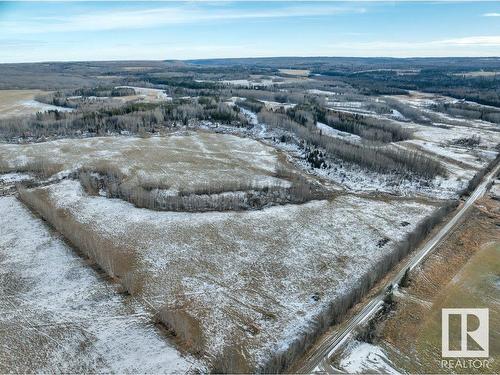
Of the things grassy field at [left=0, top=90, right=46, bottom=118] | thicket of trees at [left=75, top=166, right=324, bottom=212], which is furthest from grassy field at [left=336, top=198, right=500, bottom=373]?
grassy field at [left=0, top=90, right=46, bottom=118]

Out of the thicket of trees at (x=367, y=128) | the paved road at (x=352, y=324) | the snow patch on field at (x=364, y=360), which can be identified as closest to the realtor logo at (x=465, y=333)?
the snow patch on field at (x=364, y=360)

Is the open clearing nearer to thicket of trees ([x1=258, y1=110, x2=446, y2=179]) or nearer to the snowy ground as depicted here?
thicket of trees ([x1=258, y1=110, x2=446, y2=179])

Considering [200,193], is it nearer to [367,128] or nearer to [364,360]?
[364,360]

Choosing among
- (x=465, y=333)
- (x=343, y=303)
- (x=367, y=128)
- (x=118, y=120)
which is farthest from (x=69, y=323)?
(x=367, y=128)

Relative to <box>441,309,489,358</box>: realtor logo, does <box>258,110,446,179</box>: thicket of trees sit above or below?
above

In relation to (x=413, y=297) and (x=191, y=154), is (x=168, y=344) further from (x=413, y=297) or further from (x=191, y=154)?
(x=191, y=154)

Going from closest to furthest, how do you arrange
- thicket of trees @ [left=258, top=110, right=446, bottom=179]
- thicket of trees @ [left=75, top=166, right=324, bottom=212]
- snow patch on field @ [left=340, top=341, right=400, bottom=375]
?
1. snow patch on field @ [left=340, top=341, right=400, bottom=375]
2. thicket of trees @ [left=75, top=166, right=324, bottom=212]
3. thicket of trees @ [left=258, top=110, right=446, bottom=179]

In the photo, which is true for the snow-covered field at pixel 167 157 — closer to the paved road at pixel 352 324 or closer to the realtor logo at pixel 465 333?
the paved road at pixel 352 324

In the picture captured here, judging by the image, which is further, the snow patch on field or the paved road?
the paved road
